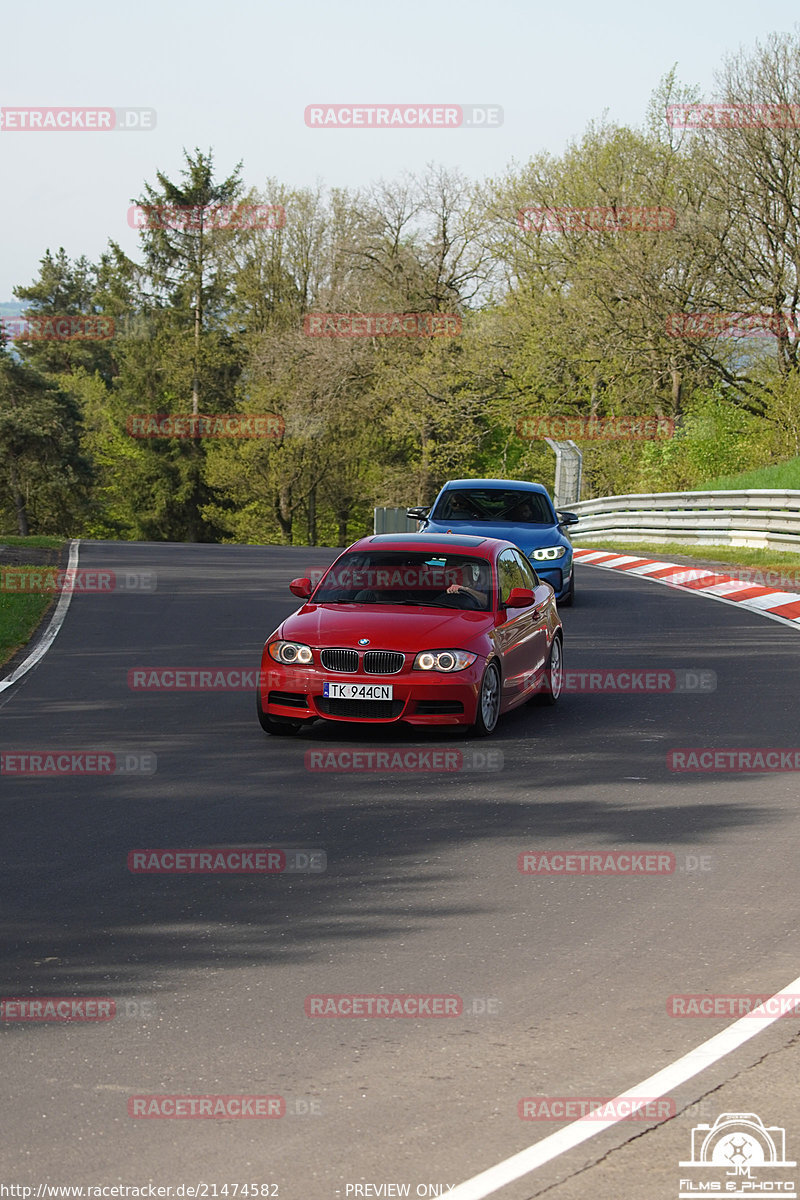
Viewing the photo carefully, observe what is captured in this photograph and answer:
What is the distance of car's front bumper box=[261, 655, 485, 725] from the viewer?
438 inches

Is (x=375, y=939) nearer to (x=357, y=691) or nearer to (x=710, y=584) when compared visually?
(x=357, y=691)

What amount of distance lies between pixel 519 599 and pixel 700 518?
69.2 feet

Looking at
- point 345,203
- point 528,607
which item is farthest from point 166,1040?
point 345,203

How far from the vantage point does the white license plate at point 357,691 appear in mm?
11125

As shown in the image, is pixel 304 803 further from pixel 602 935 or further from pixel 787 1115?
pixel 787 1115

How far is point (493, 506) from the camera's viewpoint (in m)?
21.4

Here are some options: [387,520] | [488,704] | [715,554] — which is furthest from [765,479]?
[488,704]

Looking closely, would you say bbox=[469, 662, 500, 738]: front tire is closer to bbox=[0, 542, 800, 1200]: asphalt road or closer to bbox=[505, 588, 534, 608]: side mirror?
bbox=[0, 542, 800, 1200]: asphalt road

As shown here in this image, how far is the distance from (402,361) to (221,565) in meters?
32.0

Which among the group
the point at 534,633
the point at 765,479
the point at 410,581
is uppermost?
the point at 765,479

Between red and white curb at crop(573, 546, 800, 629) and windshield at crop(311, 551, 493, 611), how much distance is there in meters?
7.60

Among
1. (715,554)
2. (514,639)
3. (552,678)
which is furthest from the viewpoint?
(715,554)

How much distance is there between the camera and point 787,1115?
4.68 meters

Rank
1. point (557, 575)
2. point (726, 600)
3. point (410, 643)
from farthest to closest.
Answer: point (726, 600) < point (557, 575) < point (410, 643)
